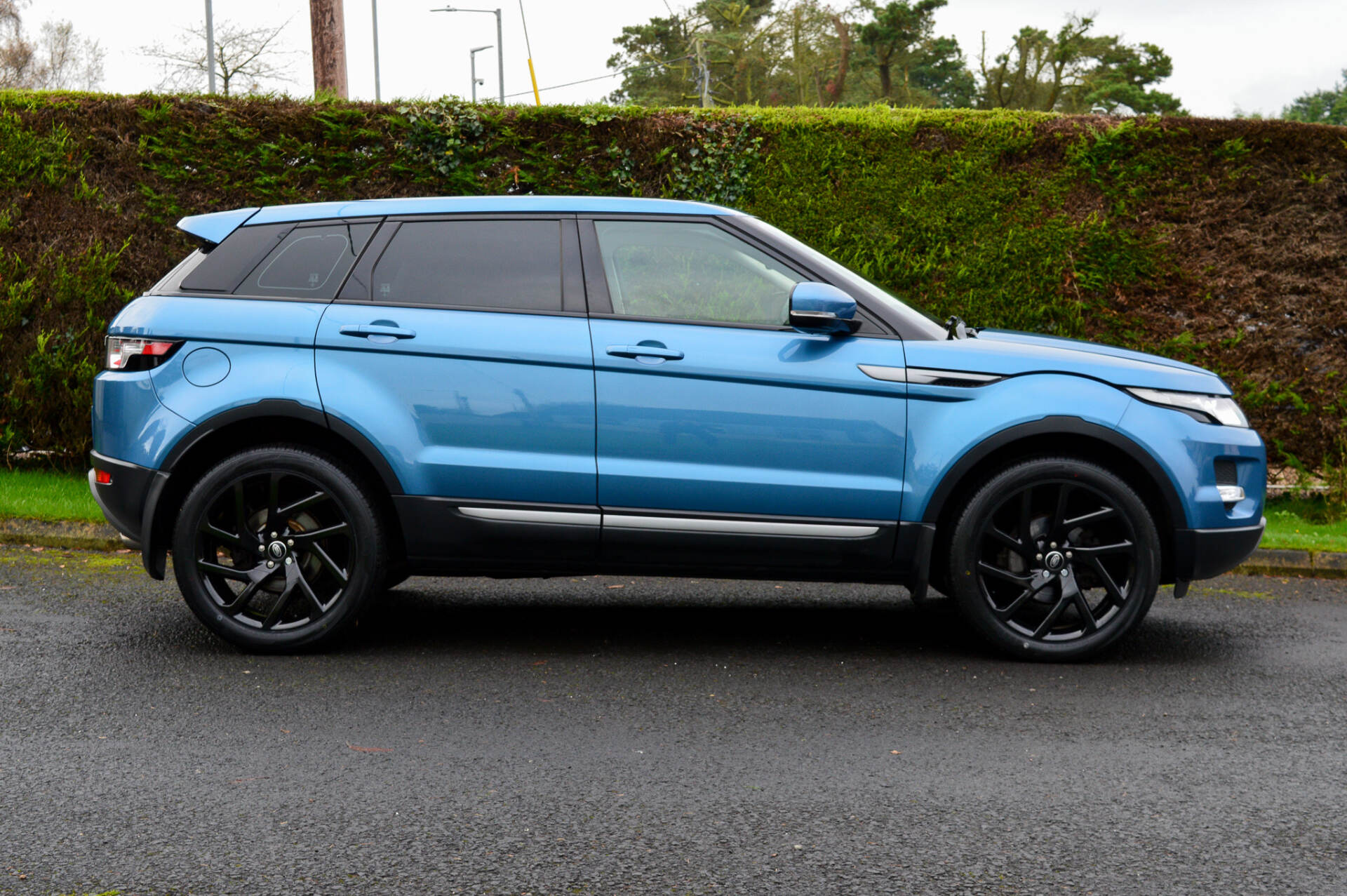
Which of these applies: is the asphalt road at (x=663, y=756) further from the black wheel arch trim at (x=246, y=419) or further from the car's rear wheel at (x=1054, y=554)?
the black wheel arch trim at (x=246, y=419)

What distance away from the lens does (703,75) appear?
46.7 meters

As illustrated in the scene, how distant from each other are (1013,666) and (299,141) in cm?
691

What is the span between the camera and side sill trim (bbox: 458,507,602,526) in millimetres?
4875

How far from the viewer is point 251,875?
3.00 metres

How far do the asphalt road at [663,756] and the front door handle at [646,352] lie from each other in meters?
1.29

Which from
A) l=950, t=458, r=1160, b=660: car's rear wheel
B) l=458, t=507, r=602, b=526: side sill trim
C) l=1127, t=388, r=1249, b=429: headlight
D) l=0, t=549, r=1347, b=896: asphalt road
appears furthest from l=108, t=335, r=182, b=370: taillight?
l=1127, t=388, r=1249, b=429: headlight

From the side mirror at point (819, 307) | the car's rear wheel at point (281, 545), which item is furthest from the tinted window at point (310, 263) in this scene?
the side mirror at point (819, 307)

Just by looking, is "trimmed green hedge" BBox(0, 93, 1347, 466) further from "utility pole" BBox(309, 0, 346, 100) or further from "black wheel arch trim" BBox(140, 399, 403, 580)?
"black wheel arch trim" BBox(140, 399, 403, 580)

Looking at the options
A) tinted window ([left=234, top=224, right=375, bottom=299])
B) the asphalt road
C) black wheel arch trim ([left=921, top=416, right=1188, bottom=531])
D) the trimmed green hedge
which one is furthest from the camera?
the trimmed green hedge

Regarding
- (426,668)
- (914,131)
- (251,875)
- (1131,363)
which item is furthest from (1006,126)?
(251,875)

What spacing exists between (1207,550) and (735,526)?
194 centimetres

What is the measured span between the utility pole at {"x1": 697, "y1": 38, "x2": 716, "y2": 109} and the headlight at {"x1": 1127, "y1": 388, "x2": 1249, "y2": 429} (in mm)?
32903

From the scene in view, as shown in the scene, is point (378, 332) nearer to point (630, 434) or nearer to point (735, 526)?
point (630, 434)

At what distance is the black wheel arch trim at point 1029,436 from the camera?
487 centimetres
